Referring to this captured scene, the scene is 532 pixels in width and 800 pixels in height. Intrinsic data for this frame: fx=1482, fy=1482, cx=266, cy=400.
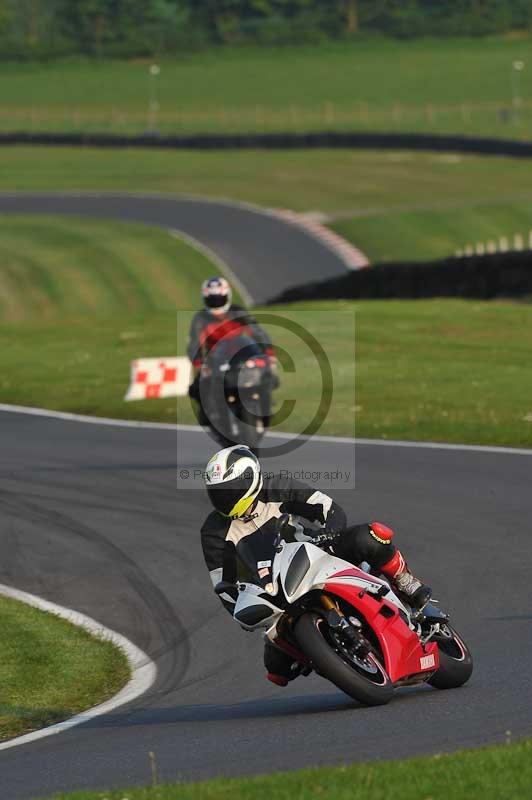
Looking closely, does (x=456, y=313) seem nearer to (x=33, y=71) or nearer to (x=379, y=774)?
(x=379, y=774)

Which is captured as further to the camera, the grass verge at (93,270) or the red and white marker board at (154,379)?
the grass verge at (93,270)

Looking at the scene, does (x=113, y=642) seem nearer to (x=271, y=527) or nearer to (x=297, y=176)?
(x=271, y=527)

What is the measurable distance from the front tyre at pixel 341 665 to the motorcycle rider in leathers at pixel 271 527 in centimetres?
53

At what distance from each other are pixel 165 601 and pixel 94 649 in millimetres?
1294

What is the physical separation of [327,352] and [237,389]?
11.2m

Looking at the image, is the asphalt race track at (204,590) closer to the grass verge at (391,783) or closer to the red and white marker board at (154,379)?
the grass verge at (391,783)

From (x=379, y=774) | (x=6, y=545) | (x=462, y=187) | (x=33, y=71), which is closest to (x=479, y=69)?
(x=33, y=71)

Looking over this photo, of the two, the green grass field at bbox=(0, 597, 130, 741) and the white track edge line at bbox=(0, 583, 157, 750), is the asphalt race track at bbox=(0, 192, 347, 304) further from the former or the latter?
the green grass field at bbox=(0, 597, 130, 741)

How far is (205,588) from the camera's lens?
12.6 m

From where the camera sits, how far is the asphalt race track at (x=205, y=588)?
25.4 ft

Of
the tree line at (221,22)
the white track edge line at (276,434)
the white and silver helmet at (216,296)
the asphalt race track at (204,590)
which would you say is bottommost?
the asphalt race track at (204,590)

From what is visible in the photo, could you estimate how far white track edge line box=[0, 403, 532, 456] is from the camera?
1741cm

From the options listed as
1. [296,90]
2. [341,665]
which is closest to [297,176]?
[296,90]

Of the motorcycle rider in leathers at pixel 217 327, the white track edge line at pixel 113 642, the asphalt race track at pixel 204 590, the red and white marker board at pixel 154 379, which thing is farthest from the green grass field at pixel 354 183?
the white track edge line at pixel 113 642
